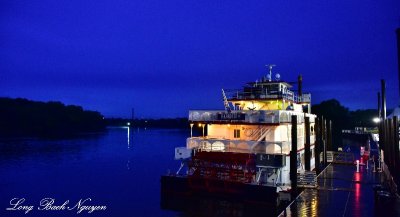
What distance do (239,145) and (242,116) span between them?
2.19 meters

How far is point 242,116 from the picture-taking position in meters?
24.9

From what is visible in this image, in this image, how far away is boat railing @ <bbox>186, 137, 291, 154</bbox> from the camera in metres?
23.7

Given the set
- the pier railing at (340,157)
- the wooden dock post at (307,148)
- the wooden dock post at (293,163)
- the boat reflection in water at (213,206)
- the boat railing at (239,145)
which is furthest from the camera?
the pier railing at (340,157)

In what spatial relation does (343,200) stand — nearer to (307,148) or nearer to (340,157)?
(307,148)

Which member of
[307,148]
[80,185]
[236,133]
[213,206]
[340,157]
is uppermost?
[236,133]

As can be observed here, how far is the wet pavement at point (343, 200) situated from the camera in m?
17.6

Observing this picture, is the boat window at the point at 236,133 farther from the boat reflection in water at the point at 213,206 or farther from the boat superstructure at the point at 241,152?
the boat reflection in water at the point at 213,206

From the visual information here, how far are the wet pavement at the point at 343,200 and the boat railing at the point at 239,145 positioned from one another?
11.2ft

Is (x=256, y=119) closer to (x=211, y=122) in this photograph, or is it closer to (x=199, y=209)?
(x=211, y=122)

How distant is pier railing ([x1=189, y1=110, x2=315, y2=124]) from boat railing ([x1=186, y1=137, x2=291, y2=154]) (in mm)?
1589

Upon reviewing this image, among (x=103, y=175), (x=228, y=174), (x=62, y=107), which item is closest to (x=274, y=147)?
(x=228, y=174)

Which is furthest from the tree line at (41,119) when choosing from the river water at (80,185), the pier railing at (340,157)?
the pier railing at (340,157)

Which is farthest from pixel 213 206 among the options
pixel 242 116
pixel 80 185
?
pixel 80 185

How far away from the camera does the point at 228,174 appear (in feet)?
80.8
